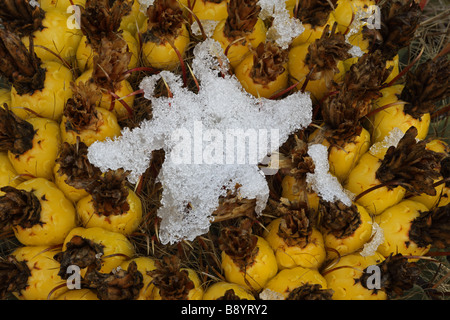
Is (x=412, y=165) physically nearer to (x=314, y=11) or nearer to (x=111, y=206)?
(x=314, y=11)

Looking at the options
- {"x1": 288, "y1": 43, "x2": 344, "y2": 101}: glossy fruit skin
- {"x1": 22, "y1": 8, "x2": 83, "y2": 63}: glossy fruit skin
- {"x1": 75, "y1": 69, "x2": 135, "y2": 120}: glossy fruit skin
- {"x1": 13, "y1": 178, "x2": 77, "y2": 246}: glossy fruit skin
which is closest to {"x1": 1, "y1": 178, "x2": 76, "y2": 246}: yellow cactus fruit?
{"x1": 13, "y1": 178, "x2": 77, "y2": 246}: glossy fruit skin

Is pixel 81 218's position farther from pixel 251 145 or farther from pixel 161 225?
pixel 251 145

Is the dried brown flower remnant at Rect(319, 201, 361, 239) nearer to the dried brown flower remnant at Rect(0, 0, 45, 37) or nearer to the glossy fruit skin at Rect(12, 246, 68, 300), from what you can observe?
the glossy fruit skin at Rect(12, 246, 68, 300)

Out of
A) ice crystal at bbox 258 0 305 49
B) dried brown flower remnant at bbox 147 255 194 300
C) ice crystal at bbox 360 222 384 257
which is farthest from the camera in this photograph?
ice crystal at bbox 258 0 305 49

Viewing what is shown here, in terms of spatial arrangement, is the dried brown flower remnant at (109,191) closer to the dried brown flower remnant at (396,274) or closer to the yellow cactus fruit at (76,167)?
the yellow cactus fruit at (76,167)

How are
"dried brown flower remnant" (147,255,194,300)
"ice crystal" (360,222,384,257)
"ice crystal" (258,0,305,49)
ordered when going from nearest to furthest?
"dried brown flower remnant" (147,255,194,300) < "ice crystal" (360,222,384,257) < "ice crystal" (258,0,305,49)

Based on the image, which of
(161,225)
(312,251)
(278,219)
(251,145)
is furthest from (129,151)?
(312,251)

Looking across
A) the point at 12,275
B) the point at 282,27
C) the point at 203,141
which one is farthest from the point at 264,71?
the point at 12,275
